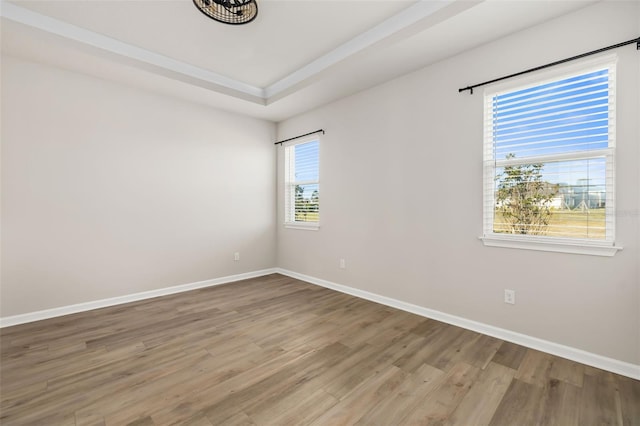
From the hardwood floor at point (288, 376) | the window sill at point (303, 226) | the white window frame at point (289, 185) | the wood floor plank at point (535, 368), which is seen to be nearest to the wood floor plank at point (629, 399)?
the hardwood floor at point (288, 376)

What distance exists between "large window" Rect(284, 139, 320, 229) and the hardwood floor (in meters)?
1.87

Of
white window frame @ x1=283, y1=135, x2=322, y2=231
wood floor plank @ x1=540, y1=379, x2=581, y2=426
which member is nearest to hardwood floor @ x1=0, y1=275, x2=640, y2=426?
wood floor plank @ x1=540, y1=379, x2=581, y2=426

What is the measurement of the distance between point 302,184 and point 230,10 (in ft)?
8.80

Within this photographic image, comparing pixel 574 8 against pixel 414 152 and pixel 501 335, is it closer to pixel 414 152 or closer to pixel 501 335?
pixel 414 152

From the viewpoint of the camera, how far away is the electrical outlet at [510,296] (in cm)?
248

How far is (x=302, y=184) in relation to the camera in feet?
15.4

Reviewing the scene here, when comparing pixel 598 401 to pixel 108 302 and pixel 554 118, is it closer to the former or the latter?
pixel 554 118

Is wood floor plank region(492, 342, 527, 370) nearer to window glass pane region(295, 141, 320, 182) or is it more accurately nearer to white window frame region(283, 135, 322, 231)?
window glass pane region(295, 141, 320, 182)

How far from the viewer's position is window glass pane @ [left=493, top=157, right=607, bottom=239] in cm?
213

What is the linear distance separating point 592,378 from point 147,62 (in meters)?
4.74

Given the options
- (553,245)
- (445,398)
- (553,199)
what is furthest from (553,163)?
(445,398)

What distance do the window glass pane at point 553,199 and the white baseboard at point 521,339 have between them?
864mm

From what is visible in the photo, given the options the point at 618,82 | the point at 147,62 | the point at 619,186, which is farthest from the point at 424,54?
the point at 147,62

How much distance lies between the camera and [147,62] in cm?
311
